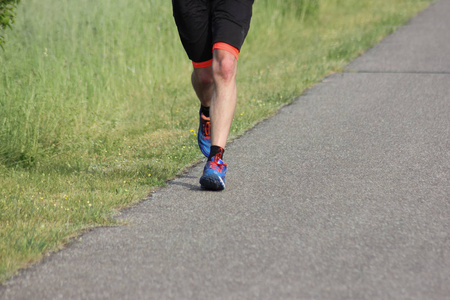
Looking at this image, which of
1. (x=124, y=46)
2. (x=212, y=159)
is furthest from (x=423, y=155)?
(x=124, y=46)

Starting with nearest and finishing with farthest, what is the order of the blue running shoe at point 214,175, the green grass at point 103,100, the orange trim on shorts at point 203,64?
the green grass at point 103,100 → the blue running shoe at point 214,175 → the orange trim on shorts at point 203,64

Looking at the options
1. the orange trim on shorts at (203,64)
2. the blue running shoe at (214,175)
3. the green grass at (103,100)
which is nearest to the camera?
the green grass at (103,100)

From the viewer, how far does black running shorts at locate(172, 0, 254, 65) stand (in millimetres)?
4281

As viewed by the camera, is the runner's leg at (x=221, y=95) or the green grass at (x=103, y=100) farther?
the runner's leg at (x=221, y=95)

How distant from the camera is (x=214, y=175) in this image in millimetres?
4223

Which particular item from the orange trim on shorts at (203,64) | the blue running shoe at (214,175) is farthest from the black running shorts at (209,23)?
the blue running shoe at (214,175)

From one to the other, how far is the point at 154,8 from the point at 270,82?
273 cm

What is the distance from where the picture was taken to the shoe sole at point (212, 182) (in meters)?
4.23

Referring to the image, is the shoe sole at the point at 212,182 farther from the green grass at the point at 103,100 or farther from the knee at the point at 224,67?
the knee at the point at 224,67

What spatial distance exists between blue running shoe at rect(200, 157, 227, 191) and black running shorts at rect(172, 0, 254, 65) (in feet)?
2.47

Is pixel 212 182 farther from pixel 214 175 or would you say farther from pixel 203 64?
pixel 203 64

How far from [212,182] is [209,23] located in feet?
3.59

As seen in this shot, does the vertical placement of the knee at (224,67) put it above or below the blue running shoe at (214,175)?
above

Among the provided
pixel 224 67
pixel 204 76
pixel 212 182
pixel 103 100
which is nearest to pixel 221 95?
pixel 224 67
